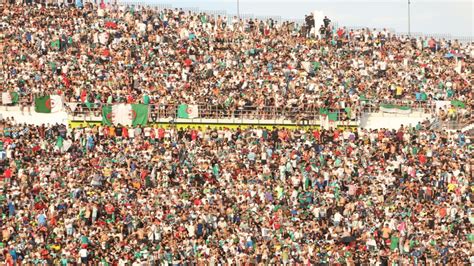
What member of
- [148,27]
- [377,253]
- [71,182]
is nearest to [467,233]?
[377,253]

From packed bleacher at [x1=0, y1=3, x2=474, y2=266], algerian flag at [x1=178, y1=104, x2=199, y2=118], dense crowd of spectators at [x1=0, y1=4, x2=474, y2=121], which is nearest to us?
packed bleacher at [x1=0, y1=3, x2=474, y2=266]

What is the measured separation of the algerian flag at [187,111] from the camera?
62.6 m

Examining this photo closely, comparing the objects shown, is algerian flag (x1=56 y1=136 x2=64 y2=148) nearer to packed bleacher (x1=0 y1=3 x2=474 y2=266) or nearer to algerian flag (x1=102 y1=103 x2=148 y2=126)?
packed bleacher (x1=0 y1=3 x2=474 y2=266)

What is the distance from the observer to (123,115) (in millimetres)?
61406

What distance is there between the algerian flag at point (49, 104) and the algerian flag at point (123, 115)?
1.96m

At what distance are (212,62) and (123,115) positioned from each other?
282 inches

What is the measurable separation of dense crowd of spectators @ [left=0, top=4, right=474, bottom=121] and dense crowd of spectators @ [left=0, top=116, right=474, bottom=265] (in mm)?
3332

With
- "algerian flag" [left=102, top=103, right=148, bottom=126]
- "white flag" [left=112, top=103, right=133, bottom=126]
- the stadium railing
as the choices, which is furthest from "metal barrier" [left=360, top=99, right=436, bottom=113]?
"white flag" [left=112, top=103, right=133, bottom=126]

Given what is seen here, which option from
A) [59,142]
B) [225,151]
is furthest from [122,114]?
[225,151]

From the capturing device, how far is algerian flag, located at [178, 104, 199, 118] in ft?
205

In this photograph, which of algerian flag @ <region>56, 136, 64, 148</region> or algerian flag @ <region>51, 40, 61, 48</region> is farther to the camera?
algerian flag @ <region>51, 40, 61, 48</region>

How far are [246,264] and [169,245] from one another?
9.48 feet

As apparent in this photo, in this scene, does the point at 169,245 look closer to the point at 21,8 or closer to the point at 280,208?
the point at 280,208

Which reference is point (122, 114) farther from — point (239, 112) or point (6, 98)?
point (239, 112)
